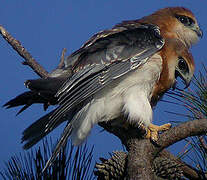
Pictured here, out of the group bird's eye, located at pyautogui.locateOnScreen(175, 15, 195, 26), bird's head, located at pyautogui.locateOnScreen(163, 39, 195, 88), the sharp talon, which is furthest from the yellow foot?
bird's eye, located at pyautogui.locateOnScreen(175, 15, 195, 26)

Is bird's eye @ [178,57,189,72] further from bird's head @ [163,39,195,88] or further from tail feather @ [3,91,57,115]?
tail feather @ [3,91,57,115]

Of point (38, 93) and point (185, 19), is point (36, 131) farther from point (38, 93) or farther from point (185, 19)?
point (185, 19)

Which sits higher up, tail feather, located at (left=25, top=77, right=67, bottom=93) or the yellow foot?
tail feather, located at (left=25, top=77, right=67, bottom=93)

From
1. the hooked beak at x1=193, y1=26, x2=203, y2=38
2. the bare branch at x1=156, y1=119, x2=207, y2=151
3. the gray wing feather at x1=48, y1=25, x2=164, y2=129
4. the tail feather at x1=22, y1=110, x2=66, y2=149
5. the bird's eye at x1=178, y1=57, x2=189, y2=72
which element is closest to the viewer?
the bare branch at x1=156, y1=119, x2=207, y2=151

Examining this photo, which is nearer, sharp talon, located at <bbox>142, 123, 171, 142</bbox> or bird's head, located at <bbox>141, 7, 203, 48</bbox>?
sharp talon, located at <bbox>142, 123, 171, 142</bbox>

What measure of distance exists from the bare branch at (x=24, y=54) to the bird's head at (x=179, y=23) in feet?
2.15

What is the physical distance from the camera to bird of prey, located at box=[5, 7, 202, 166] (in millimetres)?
1696

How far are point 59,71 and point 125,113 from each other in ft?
1.31

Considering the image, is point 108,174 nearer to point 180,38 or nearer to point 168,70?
point 168,70

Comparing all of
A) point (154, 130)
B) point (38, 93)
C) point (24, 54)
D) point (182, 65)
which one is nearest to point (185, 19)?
point (182, 65)

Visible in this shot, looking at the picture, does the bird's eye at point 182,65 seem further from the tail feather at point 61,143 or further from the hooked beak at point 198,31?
the tail feather at point 61,143

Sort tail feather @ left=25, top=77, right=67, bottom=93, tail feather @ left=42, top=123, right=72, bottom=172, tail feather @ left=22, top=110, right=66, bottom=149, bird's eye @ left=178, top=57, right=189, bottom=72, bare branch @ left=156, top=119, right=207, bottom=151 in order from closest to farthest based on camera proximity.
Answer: bare branch @ left=156, top=119, right=207, bottom=151 < tail feather @ left=42, top=123, right=72, bottom=172 < tail feather @ left=25, top=77, right=67, bottom=93 < tail feather @ left=22, top=110, right=66, bottom=149 < bird's eye @ left=178, top=57, right=189, bottom=72

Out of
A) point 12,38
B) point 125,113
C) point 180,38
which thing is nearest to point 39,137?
point 125,113

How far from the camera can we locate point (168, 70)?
6.16ft
